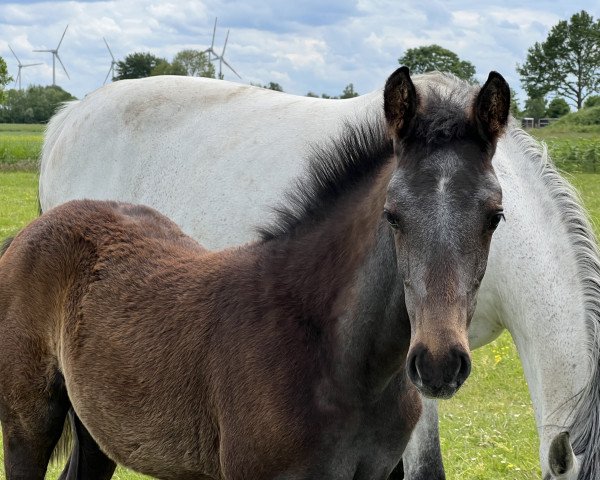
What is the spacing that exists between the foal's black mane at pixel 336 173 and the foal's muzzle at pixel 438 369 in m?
0.85

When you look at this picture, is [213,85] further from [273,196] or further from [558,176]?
[558,176]

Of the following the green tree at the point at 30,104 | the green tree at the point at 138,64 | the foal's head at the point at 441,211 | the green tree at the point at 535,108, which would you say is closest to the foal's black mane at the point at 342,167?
the foal's head at the point at 441,211

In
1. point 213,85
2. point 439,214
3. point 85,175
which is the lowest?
point 85,175

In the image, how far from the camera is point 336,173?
3131 mm

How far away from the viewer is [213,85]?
6293 mm

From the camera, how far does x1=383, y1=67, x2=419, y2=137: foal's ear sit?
2680mm

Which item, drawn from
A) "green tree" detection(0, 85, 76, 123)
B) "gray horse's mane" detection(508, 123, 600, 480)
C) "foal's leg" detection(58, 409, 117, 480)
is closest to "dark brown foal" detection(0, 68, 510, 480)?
"foal's leg" detection(58, 409, 117, 480)

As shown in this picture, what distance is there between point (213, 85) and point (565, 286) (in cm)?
333

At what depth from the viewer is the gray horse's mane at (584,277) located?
3.28 m

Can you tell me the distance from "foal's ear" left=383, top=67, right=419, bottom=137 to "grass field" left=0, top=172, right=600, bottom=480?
212 cm

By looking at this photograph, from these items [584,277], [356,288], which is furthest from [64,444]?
[584,277]

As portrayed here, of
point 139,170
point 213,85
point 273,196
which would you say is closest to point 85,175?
point 139,170

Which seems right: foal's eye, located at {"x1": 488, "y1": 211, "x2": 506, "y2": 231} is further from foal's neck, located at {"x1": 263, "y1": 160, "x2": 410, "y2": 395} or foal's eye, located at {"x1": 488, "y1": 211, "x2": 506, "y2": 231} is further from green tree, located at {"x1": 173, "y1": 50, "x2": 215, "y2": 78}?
green tree, located at {"x1": 173, "y1": 50, "x2": 215, "y2": 78}

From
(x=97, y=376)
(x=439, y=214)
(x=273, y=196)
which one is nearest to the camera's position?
A: (x=439, y=214)
